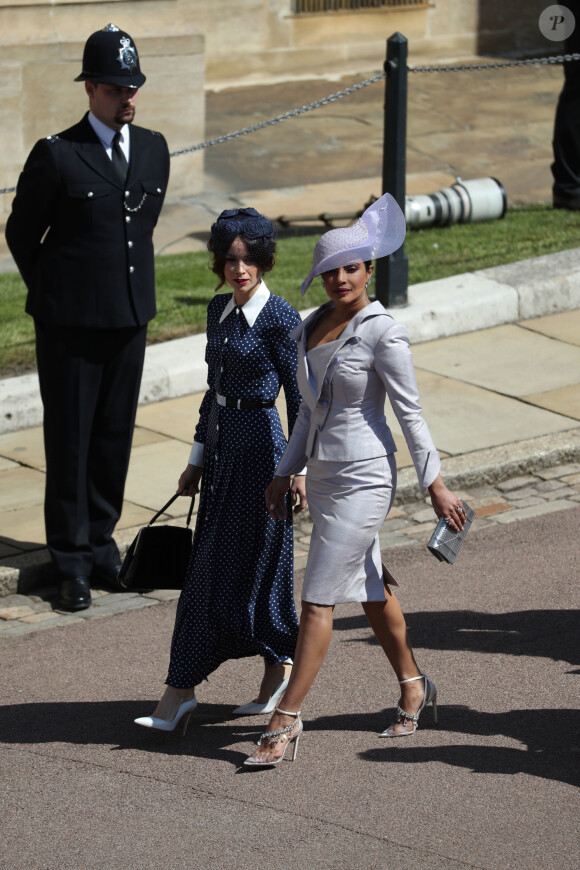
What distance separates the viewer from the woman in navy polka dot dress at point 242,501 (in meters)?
5.17

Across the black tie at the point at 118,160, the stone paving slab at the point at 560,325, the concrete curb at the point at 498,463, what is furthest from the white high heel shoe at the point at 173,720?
the stone paving slab at the point at 560,325

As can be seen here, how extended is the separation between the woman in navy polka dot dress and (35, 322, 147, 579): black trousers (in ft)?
4.59

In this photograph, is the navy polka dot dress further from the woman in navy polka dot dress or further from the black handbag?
the black handbag

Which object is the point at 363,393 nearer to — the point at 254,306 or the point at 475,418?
the point at 254,306

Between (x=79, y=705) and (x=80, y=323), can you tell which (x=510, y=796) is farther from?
(x=80, y=323)

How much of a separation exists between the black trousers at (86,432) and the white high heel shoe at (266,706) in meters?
1.43

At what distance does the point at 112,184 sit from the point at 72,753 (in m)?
2.46

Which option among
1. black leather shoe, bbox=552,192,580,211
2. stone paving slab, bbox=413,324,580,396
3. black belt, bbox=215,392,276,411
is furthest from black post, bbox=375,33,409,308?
black belt, bbox=215,392,276,411

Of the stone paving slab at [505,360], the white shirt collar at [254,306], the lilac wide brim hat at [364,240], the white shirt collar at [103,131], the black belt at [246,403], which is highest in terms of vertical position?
the white shirt collar at [103,131]

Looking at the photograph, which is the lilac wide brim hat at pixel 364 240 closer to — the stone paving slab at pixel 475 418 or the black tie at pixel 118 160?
the black tie at pixel 118 160

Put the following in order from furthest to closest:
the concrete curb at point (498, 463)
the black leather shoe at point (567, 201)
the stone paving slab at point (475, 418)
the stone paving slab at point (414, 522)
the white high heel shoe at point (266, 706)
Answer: the black leather shoe at point (567, 201), the stone paving slab at point (475, 418), the concrete curb at point (498, 463), the stone paving slab at point (414, 522), the white high heel shoe at point (266, 706)

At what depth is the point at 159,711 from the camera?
5.18 m

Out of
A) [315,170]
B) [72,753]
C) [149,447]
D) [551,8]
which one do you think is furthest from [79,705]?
[551,8]

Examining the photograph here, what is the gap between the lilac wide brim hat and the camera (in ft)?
15.8
